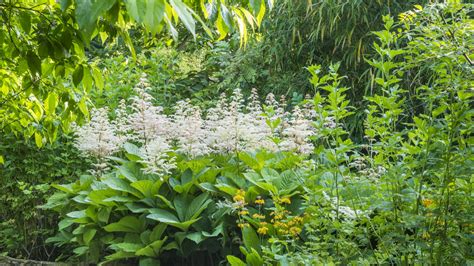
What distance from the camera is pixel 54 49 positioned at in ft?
5.69

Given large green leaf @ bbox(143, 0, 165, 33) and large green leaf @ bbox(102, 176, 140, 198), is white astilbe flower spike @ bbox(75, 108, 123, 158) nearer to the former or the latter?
large green leaf @ bbox(102, 176, 140, 198)

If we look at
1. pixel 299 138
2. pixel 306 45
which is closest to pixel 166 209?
pixel 299 138

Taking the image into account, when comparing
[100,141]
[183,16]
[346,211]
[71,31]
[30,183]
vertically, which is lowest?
[30,183]

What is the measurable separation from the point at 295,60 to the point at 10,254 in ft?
11.7

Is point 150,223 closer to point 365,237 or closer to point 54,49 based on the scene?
point 365,237

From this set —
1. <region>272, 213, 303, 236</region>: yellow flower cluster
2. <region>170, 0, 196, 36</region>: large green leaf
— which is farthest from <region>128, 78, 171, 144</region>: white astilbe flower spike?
<region>170, 0, 196, 36</region>: large green leaf

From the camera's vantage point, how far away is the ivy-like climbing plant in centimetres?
92

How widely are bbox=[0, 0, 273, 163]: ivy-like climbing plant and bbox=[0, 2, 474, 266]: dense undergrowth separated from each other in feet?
2.47

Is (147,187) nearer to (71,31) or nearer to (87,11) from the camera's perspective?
(71,31)

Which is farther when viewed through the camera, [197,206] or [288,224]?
[197,206]

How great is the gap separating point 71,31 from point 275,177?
1.96 meters

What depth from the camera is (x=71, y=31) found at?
1.75 m

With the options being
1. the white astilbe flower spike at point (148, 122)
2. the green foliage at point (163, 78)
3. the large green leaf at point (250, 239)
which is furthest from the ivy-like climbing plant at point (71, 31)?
the green foliage at point (163, 78)

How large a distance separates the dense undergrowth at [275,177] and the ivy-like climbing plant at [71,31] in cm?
75
